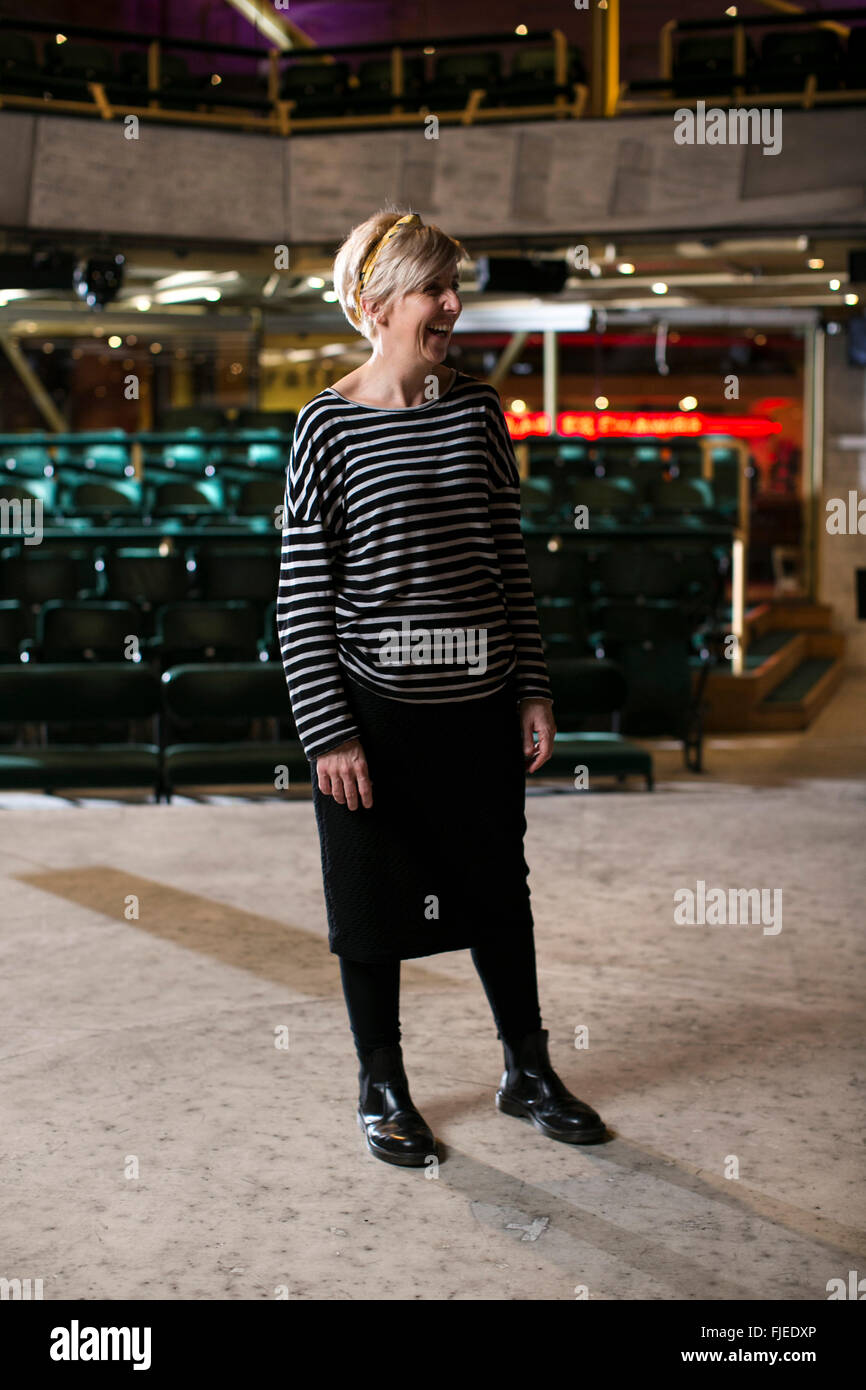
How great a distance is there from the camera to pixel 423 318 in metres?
1.89

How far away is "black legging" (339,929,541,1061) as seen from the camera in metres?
2.04

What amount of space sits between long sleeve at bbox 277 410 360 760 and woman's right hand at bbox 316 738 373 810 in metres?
0.01

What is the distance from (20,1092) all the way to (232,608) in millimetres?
3502

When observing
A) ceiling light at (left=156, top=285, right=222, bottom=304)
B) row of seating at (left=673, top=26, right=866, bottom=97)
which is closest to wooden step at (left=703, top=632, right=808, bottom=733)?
row of seating at (left=673, top=26, right=866, bottom=97)

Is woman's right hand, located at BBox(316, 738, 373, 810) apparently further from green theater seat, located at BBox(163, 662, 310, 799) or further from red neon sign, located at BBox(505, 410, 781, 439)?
red neon sign, located at BBox(505, 410, 781, 439)

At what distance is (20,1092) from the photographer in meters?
2.21

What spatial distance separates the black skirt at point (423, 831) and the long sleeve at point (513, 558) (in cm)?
A: 6

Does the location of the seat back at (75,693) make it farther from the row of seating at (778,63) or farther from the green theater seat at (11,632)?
the row of seating at (778,63)

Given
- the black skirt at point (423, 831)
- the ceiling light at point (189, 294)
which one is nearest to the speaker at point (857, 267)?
the ceiling light at point (189, 294)

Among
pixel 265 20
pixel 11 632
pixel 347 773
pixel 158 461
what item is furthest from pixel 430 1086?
pixel 265 20

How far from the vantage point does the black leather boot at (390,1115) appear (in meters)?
1.96

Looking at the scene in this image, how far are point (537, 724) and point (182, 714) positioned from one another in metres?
3.03

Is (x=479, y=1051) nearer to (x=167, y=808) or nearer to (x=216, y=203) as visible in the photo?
(x=167, y=808)
